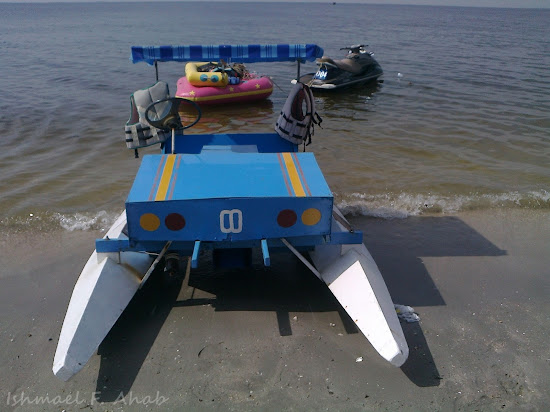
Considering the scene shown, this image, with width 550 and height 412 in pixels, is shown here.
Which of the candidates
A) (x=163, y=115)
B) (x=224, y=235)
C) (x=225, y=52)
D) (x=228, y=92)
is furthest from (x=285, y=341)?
(x=228, y=92)

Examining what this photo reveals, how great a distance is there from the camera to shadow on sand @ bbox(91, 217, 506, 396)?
3938 millimetres

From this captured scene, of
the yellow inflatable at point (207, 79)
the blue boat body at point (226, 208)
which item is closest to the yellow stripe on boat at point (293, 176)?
the blue boat body at point (226, 208)

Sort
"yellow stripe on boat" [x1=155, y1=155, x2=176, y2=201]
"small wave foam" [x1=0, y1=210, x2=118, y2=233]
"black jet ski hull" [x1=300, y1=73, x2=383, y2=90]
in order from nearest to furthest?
"yellow stripe on boat" [x1=155, y1=155, x2=176, y2=201], "small wave foam" [x1=0, y1=210, x2=118, y2=233], "black jet ski hull" [x1=300, y1=73, x2=383, y2=90]

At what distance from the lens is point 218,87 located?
14109mm

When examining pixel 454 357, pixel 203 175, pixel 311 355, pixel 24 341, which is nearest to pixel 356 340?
pixel 311 355

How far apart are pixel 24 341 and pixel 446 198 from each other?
6.25 meters

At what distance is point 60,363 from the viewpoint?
3.47 m

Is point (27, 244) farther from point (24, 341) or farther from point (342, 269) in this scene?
point (342, 269)

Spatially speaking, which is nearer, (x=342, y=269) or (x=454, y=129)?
(x=342, y=269)

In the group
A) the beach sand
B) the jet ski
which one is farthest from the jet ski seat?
the beach sand

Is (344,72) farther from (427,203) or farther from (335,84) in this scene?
(427,203)

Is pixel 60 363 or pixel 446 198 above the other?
pixel 60 363

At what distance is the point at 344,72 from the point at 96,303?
48.1 ft

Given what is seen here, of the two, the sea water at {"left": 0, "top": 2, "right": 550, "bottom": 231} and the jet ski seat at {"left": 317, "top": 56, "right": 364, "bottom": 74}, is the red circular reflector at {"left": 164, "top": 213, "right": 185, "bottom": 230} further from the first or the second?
the jet ski seat at {"left": 317, "top": 56, "right": 364, "bottom": 74}
